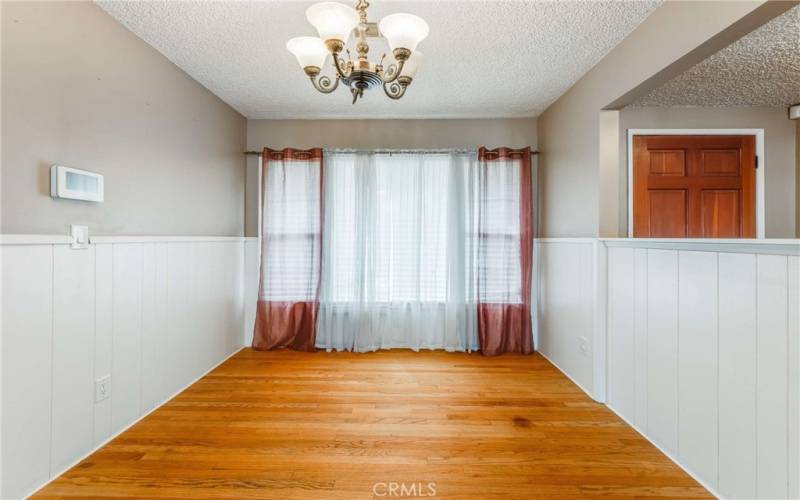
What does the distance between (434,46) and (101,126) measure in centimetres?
204

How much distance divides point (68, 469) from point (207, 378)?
111 cm

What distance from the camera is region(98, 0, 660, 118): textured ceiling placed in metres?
1.94

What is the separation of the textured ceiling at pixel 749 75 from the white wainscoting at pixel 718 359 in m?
1.33

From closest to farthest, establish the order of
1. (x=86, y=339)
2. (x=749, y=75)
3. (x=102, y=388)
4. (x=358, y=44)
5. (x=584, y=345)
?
(x=358, y=44) < (x=86, y=339) < (x=102, y=388) < (x=749, y=75) < (x=584, y=345)

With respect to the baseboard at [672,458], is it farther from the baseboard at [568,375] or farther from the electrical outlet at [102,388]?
the electrical outlet at [102,388]

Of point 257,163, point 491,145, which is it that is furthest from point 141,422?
point 491,145

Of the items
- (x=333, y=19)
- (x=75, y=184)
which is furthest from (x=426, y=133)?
(x=75, y=184)

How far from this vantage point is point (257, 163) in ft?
12.1

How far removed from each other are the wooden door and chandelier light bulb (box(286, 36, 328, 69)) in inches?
101

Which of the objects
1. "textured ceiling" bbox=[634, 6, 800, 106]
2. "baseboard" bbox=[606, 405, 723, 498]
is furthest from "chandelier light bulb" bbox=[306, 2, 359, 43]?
"baseboard" bbox=[606, 405, 723, 498]

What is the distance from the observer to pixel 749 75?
244 centimetres

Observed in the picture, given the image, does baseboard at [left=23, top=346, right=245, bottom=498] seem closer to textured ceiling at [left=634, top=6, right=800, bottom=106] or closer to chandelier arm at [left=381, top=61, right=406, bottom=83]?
chandelier arm at [left=381, top=61, right=406, bottom=83]

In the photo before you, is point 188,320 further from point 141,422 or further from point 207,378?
point 141,422

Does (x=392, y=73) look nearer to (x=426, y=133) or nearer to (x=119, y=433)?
(x=426, y=133)
